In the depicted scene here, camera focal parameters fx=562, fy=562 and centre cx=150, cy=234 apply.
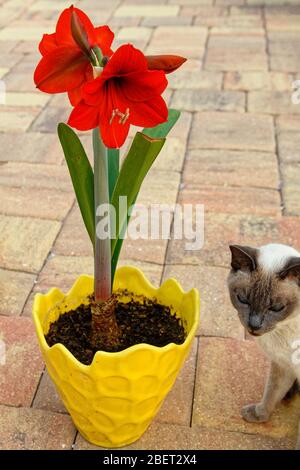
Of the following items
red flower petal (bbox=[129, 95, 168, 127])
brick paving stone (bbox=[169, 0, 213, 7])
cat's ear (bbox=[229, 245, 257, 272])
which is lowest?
brick paving stone (bbox=[169, 0, 213, 7])

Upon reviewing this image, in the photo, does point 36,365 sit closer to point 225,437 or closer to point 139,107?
point 225,437

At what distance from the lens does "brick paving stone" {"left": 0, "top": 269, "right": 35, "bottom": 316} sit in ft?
8.18

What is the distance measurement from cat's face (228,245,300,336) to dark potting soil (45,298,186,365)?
0.88ft

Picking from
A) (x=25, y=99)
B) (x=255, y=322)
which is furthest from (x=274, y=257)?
(x=25, y=99)

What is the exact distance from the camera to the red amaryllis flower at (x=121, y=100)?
1.20 m

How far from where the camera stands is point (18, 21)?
6.17 m

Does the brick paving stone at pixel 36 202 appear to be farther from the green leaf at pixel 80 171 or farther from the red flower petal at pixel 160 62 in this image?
the red flower petal at pixel 160 62

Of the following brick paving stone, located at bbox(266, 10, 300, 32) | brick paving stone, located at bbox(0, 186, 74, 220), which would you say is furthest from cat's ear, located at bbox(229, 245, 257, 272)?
brick paving stone, located at bbox(266, 10, 300, 32)

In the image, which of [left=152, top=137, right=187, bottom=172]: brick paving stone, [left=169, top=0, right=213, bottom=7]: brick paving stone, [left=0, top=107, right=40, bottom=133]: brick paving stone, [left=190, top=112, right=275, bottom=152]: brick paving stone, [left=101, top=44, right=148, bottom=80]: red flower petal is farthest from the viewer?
[left=169, top=0, right=213, bottom=7]: brick paving stone

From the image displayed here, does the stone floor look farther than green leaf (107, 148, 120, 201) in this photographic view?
Yes

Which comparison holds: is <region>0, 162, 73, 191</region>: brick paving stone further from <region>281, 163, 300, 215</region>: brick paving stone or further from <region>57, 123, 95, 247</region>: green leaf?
<region>57, 123, 95, 247</region>: green leaf

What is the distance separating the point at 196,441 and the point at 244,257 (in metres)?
0.69

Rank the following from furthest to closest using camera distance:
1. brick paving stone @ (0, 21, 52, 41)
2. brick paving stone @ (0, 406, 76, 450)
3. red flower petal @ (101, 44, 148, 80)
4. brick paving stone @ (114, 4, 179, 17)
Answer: brick paving stone @ (114, 4, 179, 17), brick paving stone @ (0, 21, 52, 41), brick paving stone @ (0, 406, 76, 450), red flower petal @ (101, 44, 148, 80)

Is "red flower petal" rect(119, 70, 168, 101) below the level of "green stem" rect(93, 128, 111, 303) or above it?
above
